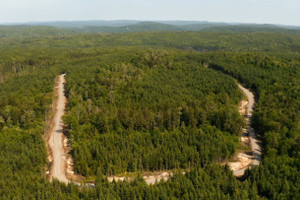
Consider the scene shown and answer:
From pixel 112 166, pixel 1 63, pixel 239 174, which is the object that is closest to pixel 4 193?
pixel 112 166

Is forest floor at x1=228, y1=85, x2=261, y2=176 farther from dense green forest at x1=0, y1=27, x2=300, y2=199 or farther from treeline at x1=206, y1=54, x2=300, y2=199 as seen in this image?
dense green forest at x1=0, y1=27, x2=300, y2=199

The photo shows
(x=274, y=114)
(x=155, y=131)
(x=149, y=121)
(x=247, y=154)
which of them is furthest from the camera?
(x=274, y=114)

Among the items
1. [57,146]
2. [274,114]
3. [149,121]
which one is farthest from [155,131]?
[274,114]

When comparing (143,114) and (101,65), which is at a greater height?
(101,65)

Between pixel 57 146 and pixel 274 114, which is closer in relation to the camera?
pixel 57 146

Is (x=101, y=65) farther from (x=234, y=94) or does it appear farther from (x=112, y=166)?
(x=112, y=166)

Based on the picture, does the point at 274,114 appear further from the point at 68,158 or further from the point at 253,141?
the point at 68,158
